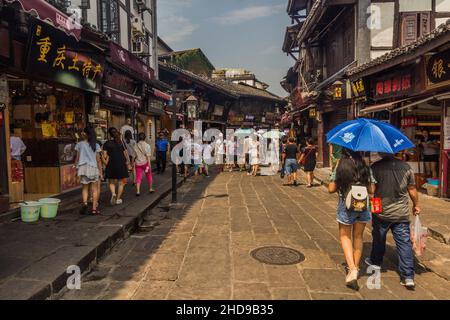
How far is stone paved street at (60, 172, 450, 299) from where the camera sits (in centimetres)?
402

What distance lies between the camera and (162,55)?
29031mm

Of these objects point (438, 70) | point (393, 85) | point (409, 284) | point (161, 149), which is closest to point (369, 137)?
point (409, 284)

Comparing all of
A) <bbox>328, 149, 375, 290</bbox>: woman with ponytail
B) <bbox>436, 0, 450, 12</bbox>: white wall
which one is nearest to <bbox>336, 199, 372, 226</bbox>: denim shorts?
<bbox>328, 149, 375, 290</bbox>: woman with ponytail

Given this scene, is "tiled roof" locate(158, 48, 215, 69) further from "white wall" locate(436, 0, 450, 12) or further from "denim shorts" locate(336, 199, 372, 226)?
"denim shorts" locate(336, 199, 372, 226)

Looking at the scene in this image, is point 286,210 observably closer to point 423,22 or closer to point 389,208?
point 389,208

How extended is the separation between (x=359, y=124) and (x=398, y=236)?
1.49 metres

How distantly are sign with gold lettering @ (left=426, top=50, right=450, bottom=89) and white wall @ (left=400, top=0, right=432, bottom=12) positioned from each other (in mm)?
5208

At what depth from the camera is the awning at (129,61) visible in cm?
988


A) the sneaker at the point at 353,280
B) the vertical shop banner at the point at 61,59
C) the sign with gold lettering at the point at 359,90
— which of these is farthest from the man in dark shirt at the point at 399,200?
the sign with gold lettering at the point at 359,90

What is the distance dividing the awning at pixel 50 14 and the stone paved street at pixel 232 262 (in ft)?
12.9

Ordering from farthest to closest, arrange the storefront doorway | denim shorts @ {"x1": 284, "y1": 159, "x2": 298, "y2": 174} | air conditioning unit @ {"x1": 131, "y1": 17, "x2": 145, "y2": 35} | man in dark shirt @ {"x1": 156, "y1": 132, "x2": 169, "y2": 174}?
air conditioning unit @ {"x1": 131, "y1": 17, "x2": 145, "y2": 35} → man in dark shirt @ {"x1": 156, "y1": 132, "x2": 169, "y2": 174} → denim shorts @ {"x1": 284, "y1": 159, "x2": 298, "y2": 174} → the storefront doorway

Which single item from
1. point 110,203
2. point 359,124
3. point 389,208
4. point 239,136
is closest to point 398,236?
point 389,208

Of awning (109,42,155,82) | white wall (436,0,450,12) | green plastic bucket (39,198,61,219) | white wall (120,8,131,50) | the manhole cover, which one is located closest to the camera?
the manhole cover

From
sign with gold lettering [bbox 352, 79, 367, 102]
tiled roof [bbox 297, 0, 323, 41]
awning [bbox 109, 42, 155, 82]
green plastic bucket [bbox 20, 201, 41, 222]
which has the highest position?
tiled roof [bbox 297, 0, 323, 41]
